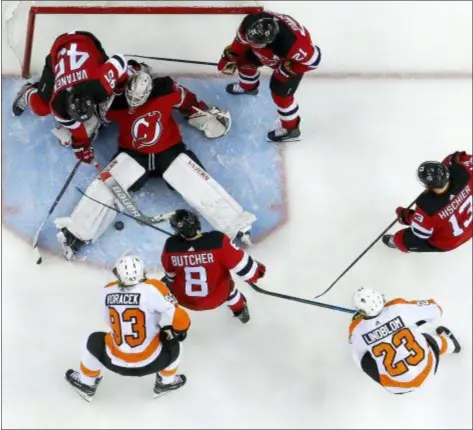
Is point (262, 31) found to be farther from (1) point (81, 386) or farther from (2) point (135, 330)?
→ (1) point (81, 386)

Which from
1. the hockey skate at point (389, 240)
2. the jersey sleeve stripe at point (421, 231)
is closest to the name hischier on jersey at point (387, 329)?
the jersey sleeve stripe at point (421, 231)

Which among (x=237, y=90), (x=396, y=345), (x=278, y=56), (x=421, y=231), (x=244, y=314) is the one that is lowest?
(x=244, y=314)

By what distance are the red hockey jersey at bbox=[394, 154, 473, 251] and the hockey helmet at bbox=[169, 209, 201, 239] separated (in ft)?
3.24

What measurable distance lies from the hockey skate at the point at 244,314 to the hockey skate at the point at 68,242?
2.67 feet

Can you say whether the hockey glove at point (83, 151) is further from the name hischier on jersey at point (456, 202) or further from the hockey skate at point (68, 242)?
the name hischier on jersey at point (456, 202)

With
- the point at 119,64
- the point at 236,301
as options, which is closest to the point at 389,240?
the point at 236,301

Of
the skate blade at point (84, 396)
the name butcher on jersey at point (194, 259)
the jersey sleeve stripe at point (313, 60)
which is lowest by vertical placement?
the skate blade at point (84, 396)

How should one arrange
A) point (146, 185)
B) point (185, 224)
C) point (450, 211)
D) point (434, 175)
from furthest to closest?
point (146, 185) → point (450, 211) → point (434, 175) → point (185, 224)

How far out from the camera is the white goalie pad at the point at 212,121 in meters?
3.54

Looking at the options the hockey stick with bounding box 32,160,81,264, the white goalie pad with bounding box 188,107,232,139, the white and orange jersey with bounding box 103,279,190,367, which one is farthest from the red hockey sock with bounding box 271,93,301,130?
the white and orange jersey with bounding box 103,279,190,367

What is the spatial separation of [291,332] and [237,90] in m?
1.26

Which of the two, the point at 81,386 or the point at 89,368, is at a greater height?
the point at 89,368

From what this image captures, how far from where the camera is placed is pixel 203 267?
2900 mm

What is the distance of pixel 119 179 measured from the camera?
335 centimetres
